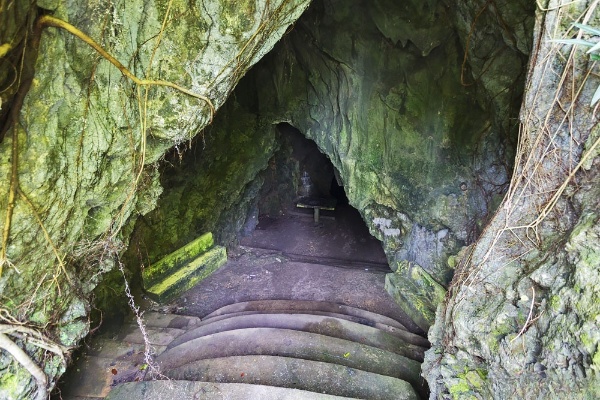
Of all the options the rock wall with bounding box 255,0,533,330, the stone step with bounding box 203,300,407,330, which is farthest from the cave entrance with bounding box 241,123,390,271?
the stone step with bounding box 203,300,407,330

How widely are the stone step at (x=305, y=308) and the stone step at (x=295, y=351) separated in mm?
960

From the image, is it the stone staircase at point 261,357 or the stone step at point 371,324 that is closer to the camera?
the stone staircase at point 261,357

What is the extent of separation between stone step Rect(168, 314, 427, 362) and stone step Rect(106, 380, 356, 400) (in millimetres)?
948

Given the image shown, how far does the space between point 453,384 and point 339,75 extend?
447 cm

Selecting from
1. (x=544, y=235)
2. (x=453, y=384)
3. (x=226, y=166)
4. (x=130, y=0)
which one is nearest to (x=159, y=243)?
(x=226, y=166)

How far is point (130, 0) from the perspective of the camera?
2.30 metres

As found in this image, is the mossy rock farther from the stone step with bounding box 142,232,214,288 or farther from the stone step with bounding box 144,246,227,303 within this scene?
the stone step with bounding box 142,232,214,288

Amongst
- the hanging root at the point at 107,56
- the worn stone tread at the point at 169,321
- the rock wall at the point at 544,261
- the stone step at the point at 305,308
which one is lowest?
the worn stone tread at the point at 169,321

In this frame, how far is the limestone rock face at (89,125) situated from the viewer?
203 centimetres

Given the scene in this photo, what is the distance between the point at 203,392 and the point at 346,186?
3.82 meters

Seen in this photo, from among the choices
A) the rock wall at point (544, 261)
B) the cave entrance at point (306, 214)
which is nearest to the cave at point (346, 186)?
the rock wall at point (544, 261)

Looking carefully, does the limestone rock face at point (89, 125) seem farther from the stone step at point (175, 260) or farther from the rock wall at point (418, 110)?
the stone step at point (175, 260)

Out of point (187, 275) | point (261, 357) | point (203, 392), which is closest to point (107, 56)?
point (203, 392)

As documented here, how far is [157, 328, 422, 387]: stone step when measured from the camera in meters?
3.45
